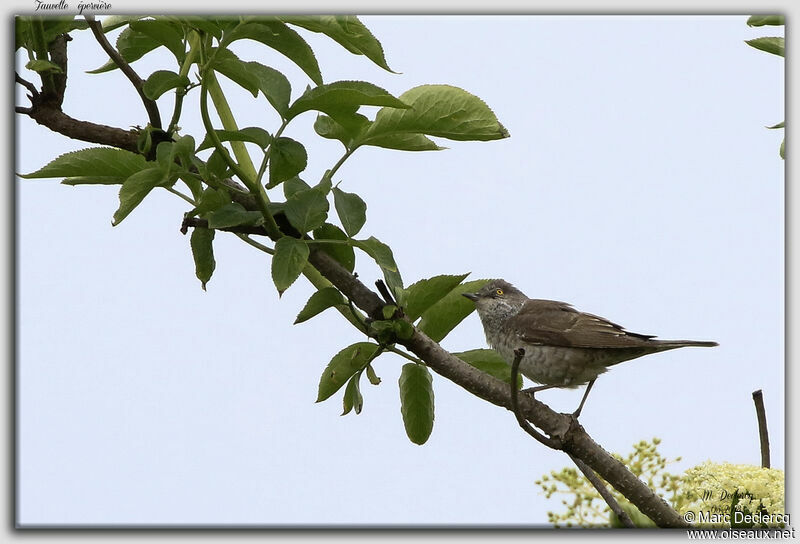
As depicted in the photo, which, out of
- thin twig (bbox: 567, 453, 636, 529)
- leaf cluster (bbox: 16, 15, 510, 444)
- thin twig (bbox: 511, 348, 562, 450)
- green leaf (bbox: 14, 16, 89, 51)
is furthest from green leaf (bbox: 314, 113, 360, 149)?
thin twig (bbox: 567, 453, 636, 529)

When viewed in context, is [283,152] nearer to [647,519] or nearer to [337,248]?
[337,248]

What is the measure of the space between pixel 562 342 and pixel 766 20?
6.34ft

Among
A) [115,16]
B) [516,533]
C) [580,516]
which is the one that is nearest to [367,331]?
[516,533]

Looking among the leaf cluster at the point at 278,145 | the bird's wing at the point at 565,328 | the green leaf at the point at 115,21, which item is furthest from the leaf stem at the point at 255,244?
the bird's wing at the point at 565,328

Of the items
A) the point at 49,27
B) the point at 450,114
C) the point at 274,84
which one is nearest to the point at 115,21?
the point at 49,27

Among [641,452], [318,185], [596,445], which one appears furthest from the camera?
[641,452]

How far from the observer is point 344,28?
2.35 m

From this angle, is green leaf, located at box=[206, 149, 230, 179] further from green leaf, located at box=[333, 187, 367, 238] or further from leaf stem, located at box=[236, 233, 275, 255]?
green leaf, located at box=[333, 187, 367, 238]

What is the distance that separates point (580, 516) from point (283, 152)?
5.47 feet

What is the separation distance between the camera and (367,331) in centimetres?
263

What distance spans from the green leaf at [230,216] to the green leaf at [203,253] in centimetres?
20

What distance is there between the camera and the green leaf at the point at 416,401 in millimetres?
2771

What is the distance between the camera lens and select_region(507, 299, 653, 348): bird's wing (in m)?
4.13

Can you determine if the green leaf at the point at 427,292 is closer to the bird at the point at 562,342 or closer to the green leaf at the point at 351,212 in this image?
the green leaf at the point at 351,212
